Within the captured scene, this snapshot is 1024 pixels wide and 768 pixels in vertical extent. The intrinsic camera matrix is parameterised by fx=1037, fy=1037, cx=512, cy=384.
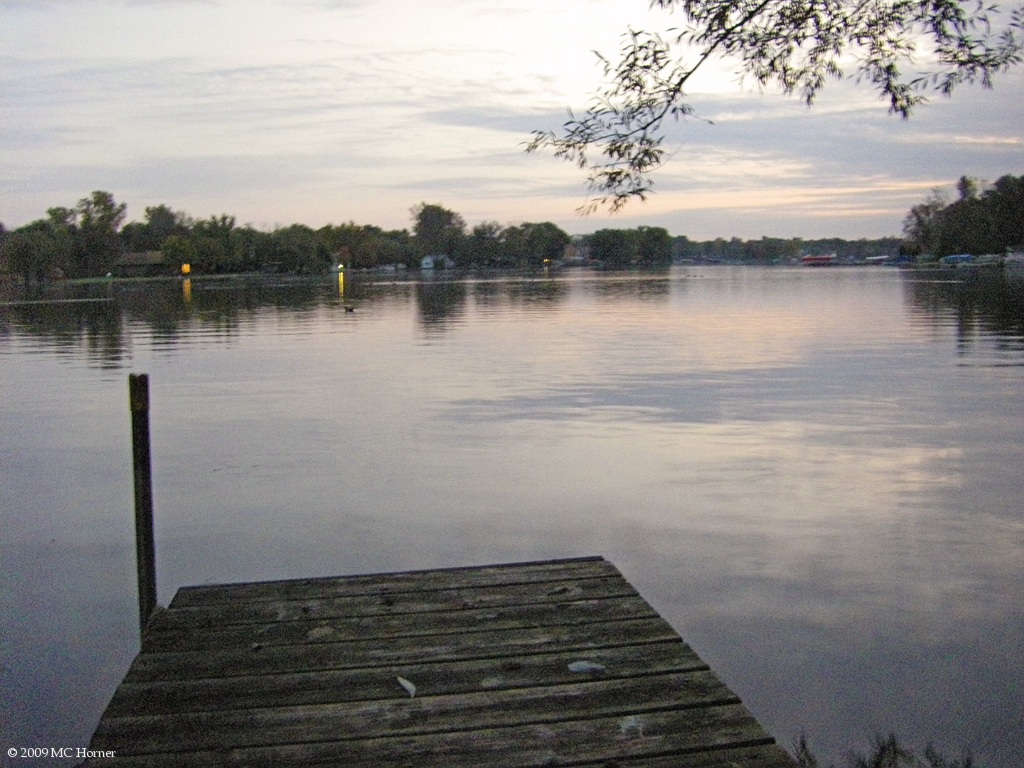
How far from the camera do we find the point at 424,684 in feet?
18.0

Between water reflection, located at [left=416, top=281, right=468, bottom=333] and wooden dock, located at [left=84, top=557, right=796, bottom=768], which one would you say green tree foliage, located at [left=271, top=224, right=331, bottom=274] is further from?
wooden dock, located at [left=84, top=557, right=796, bottom=768]

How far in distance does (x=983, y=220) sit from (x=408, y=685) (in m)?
161

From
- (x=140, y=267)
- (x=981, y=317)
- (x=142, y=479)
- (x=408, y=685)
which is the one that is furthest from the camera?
(x=140, y=267)

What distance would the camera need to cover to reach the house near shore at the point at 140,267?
17388 cm

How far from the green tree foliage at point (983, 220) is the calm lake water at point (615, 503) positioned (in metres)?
122

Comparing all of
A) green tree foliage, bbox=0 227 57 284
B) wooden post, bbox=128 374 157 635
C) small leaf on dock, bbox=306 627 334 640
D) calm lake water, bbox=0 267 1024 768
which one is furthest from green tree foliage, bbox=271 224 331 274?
small leaf on dock, bbox=306 627 334 640

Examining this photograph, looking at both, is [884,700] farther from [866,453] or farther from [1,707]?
[866,453]

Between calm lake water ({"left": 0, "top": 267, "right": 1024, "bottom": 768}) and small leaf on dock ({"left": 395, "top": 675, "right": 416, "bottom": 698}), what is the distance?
2193 mm

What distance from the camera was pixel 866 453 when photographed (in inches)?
529

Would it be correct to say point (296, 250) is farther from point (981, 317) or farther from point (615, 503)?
point (615, 503)

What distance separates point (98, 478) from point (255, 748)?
8810 millimetres

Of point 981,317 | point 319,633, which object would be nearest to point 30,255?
point 981,317

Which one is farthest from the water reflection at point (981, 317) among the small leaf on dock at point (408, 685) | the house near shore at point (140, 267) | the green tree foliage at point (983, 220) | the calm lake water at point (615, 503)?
the house near shore at point (140, 267)

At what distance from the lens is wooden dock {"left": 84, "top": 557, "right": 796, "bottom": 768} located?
4.77 m
